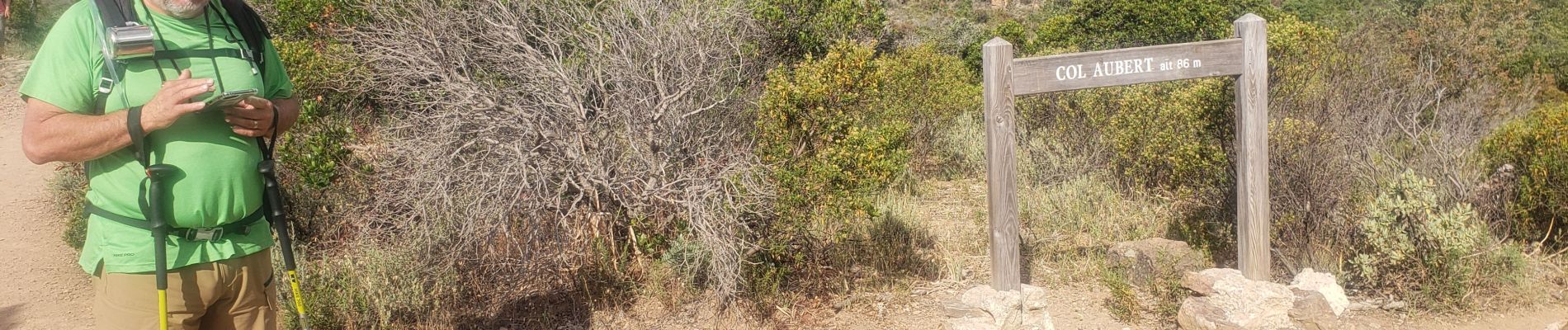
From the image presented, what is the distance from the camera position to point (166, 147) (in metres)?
2.41

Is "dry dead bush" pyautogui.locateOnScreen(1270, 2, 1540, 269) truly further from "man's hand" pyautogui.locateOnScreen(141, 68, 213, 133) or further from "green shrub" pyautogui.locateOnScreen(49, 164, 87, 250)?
"green shrub" pyautogui.locateOnScreen(49, 164, 87, 250)

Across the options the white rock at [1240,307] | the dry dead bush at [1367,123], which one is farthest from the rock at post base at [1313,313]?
the dry dead bush at [1367,123]

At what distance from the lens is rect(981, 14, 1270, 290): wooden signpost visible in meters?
4.19

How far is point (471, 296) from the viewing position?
4.95 meters

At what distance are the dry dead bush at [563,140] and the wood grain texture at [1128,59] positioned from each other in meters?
1.16

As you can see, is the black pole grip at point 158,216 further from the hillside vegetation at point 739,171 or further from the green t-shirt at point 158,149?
the hillside vegetation at point 739,171

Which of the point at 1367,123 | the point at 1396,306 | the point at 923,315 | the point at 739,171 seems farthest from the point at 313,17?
the point at 1367,123

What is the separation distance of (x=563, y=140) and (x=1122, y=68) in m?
2.33

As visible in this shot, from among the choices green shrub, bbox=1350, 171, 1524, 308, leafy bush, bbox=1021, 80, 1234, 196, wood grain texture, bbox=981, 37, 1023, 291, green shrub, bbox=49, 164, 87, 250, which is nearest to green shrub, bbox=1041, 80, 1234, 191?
leafy bush, bbox=1021, 80, 1234, 196

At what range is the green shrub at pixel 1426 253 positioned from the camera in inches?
193

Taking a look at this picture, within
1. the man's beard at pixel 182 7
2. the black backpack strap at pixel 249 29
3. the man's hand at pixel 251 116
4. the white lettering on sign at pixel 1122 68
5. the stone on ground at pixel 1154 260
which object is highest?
the man's beard at pixel 182 7

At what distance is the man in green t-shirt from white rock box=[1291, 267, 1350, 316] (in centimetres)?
426

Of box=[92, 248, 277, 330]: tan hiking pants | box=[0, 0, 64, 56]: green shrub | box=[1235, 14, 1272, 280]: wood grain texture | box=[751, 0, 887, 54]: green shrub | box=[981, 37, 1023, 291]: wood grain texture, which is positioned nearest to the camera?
box=[92, 248, 277, 330]: tan hiking pants

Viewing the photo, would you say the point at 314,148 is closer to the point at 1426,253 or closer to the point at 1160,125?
the point at 1160,125
